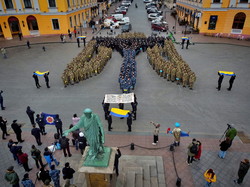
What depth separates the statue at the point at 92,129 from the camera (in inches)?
226

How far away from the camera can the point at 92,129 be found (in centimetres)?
582

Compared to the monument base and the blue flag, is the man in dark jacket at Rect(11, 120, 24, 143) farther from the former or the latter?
the monument base

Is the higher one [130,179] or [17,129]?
[17,129]

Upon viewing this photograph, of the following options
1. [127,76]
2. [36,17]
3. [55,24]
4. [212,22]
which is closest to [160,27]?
[212,22]

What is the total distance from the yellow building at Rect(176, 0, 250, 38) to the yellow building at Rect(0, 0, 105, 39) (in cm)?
2207

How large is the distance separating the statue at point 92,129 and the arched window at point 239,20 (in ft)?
109

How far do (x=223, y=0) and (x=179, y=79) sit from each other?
2201cm

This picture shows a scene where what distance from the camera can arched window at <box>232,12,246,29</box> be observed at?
1194 inches

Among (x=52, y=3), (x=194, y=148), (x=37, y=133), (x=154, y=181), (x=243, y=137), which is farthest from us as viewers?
(x=52, y=3)

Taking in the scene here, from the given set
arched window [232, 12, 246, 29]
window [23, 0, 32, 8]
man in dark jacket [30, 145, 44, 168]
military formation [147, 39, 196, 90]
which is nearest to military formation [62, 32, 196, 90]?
military formation [147, 39, 196, 90]

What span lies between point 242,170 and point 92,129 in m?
5.99

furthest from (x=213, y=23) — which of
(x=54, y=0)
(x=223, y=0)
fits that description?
(x=54, y=0)

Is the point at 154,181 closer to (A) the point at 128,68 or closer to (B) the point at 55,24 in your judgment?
(A) the point at 128,68

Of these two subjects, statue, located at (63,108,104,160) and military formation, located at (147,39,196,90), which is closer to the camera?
statue, located at (63,108,104,160)
